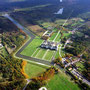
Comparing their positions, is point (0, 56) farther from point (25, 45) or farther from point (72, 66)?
point (72, 66)

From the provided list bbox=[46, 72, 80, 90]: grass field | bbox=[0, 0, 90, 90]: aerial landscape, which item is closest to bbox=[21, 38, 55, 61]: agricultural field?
bbox=[0, 0, 90, 90]: aerial landscape

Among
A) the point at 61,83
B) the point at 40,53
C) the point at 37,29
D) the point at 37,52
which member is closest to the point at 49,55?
the point at 40,53

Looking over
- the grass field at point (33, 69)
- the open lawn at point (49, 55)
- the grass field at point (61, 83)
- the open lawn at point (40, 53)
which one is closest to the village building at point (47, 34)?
the open lawn at point (40, 53)

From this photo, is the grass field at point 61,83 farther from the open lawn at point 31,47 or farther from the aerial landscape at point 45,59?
the open lawn at point 31,47

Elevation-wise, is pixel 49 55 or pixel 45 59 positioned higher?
pixel 49 55

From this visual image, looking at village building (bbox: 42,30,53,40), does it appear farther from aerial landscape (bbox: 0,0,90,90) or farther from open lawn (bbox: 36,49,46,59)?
open lawn (bbox: 36,49,46,59)

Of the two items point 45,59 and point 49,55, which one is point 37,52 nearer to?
point 49,55

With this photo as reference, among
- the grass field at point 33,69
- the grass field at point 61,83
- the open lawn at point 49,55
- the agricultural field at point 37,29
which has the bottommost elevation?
the grass field at point 61,83
